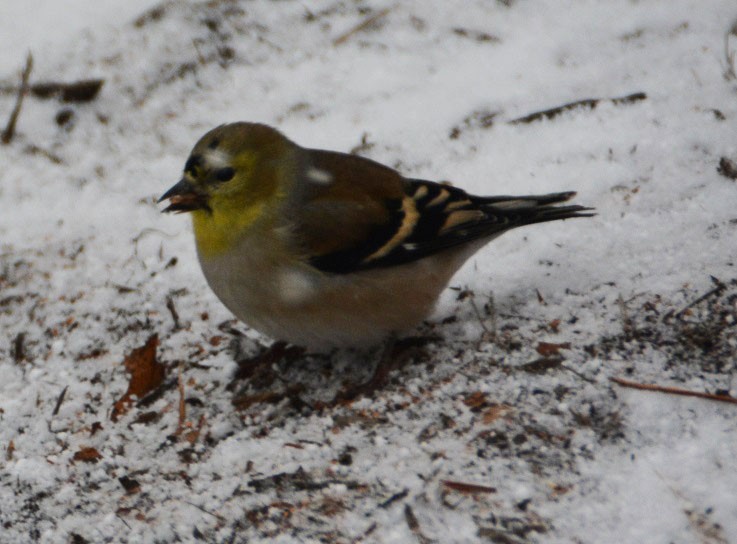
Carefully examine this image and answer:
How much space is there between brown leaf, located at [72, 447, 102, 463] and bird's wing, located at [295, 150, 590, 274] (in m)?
1.08

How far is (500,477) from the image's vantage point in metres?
2.75

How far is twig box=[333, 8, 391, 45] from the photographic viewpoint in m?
5.86

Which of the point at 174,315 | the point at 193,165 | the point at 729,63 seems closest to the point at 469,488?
the point at 193,165

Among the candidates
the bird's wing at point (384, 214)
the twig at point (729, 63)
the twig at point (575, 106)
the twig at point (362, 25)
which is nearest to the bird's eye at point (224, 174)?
the bird's wing at point (384, 214)

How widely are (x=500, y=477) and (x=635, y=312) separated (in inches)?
41.6

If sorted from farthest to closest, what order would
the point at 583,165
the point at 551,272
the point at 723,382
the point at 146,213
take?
the point at 146,213
the point at 583,165
the point at 551,272
the point at 723,382

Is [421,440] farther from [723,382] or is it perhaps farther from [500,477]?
[723,382]

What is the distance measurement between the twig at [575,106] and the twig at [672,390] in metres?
2.18

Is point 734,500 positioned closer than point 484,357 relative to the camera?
Yes

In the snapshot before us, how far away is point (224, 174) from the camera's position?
141 inches

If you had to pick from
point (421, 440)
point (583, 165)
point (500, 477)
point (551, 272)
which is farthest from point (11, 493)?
point (583, 165)

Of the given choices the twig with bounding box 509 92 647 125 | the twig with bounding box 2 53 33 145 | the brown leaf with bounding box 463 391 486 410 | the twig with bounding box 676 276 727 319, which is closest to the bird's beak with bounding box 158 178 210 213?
the brown leaf with bounding box 463 391 486 410

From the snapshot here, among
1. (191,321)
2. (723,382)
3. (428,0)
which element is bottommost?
(191,321)

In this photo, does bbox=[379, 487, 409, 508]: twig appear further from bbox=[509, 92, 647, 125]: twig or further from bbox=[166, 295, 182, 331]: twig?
bbox=[509, 92, 647, 125]: twig
